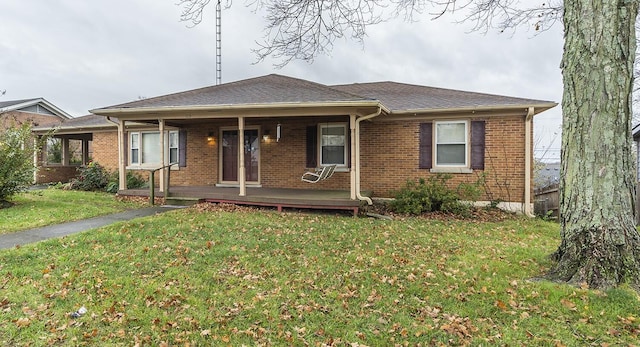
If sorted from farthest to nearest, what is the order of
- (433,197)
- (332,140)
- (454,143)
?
(332,140) < (454,143) < (433,197)

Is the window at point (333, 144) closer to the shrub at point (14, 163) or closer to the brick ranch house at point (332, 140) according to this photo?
the brick ranch house at point (332, 140)

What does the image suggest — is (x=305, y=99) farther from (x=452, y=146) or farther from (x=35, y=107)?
(x=35, y=107)

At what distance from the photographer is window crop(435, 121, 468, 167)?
9656 millimetres

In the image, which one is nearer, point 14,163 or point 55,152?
point 14,163

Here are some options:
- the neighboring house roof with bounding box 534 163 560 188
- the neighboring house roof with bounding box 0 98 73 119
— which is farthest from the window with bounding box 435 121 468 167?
the neighboring house roof with bounding box 0 98 73 119

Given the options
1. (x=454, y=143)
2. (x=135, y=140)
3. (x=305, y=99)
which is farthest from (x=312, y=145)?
(x=135, y=140)

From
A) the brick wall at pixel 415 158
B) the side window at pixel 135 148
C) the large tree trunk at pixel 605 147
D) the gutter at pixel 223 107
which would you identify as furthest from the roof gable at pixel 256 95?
the large tree trunk at pixel 605 147

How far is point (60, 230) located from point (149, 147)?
712 cm

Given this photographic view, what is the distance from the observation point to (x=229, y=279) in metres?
4.11

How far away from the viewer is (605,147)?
12.2ft

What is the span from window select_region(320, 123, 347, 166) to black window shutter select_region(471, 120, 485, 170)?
3.66 m

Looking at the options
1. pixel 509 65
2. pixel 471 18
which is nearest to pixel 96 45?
pixel 471 18

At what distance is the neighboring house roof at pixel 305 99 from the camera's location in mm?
8477

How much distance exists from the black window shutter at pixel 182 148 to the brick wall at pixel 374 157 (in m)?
0.14
